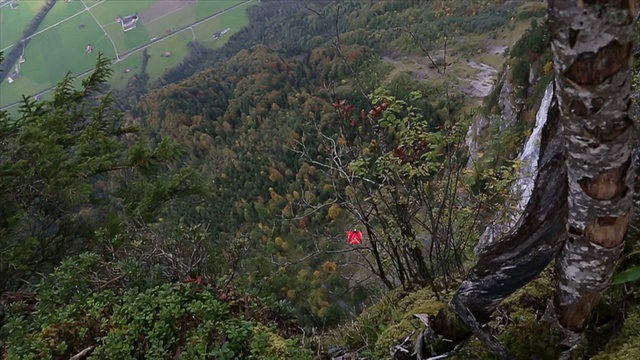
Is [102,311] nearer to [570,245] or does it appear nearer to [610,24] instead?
[570,245]

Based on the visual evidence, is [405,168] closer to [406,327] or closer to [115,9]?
[406,327]

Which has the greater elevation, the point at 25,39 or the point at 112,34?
the point at 25,39

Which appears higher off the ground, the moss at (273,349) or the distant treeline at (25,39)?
the distant treeline at (25,39)

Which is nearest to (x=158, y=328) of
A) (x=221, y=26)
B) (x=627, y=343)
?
(x=627, y=343)

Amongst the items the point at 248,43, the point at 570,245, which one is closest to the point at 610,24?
the point at 570,245

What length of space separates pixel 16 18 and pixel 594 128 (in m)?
96.3

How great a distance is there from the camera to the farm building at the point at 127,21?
7938 cm

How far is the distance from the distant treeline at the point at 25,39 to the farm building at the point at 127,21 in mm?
12056

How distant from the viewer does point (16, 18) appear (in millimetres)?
77688

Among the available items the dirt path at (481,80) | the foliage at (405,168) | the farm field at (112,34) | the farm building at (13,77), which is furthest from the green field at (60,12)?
the foliage at (405,168)

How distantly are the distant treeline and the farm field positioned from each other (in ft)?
2.51

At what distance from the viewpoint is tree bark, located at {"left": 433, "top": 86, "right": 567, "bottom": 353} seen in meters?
1.51

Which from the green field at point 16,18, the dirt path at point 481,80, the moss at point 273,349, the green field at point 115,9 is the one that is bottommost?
the dirt path at point 481,80

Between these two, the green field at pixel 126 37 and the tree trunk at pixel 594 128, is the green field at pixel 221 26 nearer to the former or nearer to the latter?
the green field at pixel 126 37
